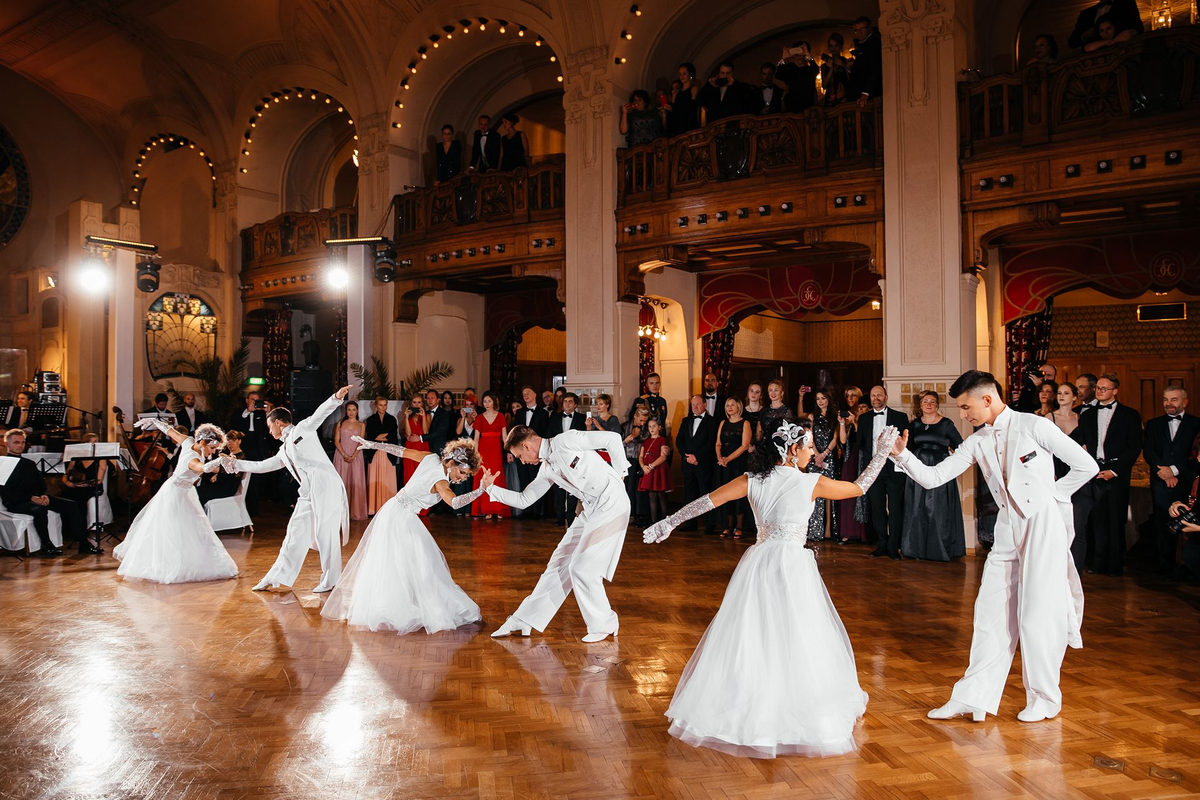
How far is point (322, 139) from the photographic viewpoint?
51.1 ft

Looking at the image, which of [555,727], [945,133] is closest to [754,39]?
[945,133]

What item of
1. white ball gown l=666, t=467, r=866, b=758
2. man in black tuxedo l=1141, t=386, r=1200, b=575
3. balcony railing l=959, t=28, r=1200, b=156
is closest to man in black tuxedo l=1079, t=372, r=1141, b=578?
man in black tuxedo l=1141, t=386, r=1200, b=575

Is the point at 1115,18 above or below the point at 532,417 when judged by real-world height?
above

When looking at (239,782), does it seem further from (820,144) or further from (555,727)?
(820,144)

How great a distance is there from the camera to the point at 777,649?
3422mm

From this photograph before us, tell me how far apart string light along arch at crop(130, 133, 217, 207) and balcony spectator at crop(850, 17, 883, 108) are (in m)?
11.3

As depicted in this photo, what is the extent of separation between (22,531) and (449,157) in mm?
7173

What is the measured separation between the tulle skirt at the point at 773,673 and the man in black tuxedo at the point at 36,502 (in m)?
6.92

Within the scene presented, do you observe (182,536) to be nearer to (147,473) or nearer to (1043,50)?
(147,473)

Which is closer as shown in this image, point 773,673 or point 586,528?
point 773,673

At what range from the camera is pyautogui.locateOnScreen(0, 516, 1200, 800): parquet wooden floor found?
3180 millimetres

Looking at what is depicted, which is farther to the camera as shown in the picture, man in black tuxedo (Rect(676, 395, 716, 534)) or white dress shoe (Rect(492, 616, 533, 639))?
man in black tuxedo (Rect(676, 395, 716, 534))

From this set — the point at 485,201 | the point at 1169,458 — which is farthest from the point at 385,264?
the point at 1169,458

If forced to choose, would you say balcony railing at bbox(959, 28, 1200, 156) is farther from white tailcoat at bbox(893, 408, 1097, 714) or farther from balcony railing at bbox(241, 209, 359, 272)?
balcony railing at bbox(241, 209, 359, 272)
